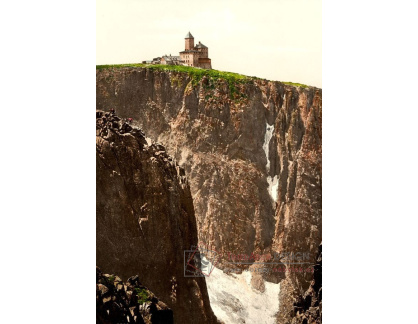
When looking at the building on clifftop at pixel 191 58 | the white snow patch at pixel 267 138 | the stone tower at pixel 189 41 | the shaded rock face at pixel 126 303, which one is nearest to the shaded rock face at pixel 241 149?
the white snow patch at pixel 267 138

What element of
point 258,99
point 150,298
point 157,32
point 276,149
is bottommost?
point 150,298

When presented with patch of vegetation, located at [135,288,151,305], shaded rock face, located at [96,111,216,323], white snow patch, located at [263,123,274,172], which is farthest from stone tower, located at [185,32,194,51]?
patch of vegetation, located at [135,288,151,305]

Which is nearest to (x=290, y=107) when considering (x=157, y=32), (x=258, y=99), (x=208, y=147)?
(x=258, y=99)

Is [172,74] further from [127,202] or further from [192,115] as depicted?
[127,202]

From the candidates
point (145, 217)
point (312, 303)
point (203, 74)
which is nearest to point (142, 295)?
point (145, 217)

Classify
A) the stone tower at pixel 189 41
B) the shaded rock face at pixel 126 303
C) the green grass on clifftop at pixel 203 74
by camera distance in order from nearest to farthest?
the shaded rock face at pixel 126 303, the stone tower at pixel 189 41, the green grass on clifftop at pixel 203 74

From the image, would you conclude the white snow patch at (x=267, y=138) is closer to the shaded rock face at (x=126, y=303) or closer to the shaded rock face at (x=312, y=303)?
the shaded rock face at (x=312, y=303)

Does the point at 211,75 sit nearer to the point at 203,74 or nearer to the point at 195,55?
the point at 203,74
